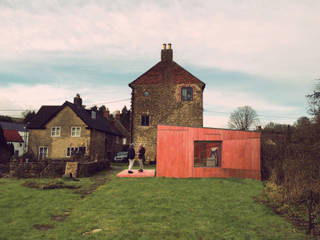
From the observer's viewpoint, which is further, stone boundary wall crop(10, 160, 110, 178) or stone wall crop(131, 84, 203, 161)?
stone wall crop(131, 84, 203, 161)

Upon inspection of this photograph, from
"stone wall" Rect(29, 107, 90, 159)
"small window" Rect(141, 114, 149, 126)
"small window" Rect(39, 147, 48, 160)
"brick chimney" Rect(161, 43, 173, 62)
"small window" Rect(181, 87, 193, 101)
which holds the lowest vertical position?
"small window" Rect(39, 147, 48, 160)

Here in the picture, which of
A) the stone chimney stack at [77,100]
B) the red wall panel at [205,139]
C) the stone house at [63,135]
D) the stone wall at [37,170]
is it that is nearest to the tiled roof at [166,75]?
the stone house at [63,135]

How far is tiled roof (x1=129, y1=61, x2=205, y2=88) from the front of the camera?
88.2 feet

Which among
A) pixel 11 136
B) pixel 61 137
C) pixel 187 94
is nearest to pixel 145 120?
pixel 187 94

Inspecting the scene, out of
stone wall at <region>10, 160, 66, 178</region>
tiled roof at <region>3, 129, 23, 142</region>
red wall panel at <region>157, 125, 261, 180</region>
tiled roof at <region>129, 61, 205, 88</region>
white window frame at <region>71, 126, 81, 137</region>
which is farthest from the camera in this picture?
tiled roof at <region>3, 129, 23, 142</region>

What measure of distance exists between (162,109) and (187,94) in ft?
10.8

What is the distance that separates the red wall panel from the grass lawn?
10.6 feet

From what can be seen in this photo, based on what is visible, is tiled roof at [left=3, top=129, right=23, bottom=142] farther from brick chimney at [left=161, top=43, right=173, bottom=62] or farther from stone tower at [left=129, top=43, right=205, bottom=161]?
brick chimney at [left=161, top=43, right=173, bottom=62]

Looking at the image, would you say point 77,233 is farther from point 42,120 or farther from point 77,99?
point 77,99

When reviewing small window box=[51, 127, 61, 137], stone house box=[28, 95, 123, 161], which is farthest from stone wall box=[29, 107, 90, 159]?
small window box=[51, 127, 61, 137]

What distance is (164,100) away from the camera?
26750 millimetres

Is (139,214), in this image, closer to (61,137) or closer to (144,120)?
(144,120)

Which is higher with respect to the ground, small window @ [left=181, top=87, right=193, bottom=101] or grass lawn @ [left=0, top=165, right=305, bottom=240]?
small window @ [left=181, top=87, right=193, bottom=101]

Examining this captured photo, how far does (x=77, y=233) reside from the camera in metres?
6.05
